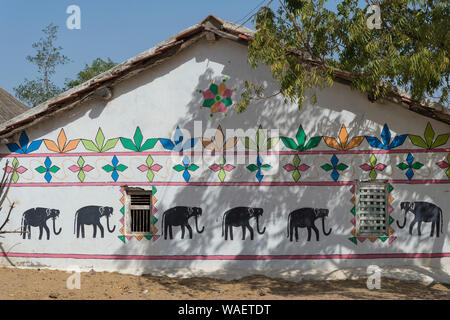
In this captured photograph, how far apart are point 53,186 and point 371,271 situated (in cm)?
727

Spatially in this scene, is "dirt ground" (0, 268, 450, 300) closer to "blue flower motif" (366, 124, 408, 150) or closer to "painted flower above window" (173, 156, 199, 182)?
"painted flower above window" (173, 156, 199, 182)

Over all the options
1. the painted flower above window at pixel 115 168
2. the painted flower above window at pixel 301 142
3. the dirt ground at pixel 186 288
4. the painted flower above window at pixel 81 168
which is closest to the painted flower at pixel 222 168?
the painted flower above window at pixel 301 142

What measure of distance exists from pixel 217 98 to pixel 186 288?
4.13 meters

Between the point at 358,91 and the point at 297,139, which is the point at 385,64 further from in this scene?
the point at 297,139

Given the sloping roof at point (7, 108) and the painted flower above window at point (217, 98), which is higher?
the sloping roof at point (7, 108)

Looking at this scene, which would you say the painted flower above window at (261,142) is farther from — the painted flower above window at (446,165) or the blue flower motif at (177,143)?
the painted flower above window at (446,165)

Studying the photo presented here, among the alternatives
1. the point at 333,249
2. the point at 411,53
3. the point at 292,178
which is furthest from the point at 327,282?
the point at 411,53


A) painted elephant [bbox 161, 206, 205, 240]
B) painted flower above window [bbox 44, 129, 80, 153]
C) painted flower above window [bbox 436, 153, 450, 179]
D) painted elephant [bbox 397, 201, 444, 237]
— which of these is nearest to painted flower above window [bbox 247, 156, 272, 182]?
painted elephant [bbox 161, 206, 205, 240]

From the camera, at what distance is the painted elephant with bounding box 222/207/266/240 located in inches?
407

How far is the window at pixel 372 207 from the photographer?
1027 cm

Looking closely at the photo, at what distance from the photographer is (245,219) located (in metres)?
10.4

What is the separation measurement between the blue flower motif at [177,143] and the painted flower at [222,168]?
2.28 feet

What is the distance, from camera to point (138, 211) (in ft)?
35.0

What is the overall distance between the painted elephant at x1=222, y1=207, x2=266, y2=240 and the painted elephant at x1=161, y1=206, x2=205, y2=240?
528 millimetres
